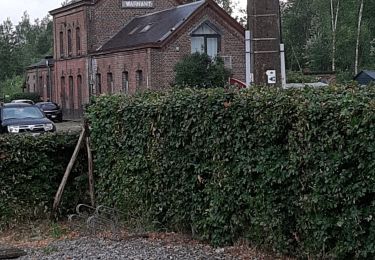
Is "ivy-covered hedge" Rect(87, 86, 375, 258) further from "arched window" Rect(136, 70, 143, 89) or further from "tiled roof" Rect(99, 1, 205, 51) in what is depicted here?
"arched window" Rect(136, 70, 143, 89)

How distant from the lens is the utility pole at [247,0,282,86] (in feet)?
34.8

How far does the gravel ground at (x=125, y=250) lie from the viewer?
10.3 metres

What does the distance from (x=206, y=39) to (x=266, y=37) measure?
39.6 metres

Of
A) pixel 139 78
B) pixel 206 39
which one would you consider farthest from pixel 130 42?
pixel 206 39

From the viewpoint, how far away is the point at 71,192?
568 inches

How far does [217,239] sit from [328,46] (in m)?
60.7

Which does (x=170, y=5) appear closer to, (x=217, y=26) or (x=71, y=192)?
(x=217, y=26)

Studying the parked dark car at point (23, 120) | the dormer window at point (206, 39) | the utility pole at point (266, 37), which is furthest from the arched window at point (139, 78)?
the utility pole at point (266, 37)

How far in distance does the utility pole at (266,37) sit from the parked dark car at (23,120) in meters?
18.6

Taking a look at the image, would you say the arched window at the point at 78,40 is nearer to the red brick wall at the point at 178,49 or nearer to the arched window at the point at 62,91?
the arched window at the point at 62,91

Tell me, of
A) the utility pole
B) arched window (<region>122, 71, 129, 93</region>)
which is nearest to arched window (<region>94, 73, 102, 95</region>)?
arched window (<region>122, 71, 129, 93</region>)

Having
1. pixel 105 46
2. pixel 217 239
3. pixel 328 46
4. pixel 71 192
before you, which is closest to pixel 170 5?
pixel 105 46

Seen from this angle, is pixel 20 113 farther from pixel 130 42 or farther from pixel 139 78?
pixel 130 42

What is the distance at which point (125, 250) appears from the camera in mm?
10789
